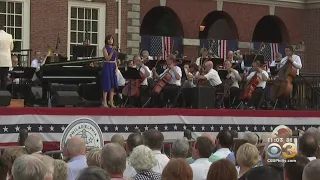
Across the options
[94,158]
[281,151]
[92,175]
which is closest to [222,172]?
[281,151]

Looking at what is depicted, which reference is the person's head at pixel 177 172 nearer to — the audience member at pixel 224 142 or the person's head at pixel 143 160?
the person's head at pixel 143 160

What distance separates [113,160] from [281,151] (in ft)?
4.66

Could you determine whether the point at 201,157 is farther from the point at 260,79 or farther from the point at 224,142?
the point at 260,79

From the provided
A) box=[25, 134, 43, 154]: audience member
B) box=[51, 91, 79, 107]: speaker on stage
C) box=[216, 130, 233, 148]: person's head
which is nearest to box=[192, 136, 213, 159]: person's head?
box=[216, 130, 233, 148]: person's head

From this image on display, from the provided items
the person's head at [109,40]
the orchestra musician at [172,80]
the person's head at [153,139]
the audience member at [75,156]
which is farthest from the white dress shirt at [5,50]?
the audience member at [75,156]

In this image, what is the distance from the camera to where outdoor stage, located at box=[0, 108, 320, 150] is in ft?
47.9

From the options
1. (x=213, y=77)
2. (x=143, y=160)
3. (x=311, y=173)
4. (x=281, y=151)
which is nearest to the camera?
(x=311, y=173)

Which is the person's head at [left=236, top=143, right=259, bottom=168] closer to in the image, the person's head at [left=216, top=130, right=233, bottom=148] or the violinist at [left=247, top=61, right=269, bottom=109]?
the person's head at [left=216, top=130, right=233, bottom=148]

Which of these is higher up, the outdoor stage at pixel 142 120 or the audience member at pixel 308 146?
the audience member at pixel 308 146

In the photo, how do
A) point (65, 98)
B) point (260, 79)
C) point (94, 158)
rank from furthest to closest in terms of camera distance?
point (260, 79) → point (65, 98) → point (94, 158)

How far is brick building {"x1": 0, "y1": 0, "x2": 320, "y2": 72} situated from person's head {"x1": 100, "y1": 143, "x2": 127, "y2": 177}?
1737 centimetres

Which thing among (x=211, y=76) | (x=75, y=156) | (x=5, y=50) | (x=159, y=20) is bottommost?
(x=75, y=156)

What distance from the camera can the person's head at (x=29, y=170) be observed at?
4969 mm

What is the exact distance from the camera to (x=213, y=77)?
19406 mm
